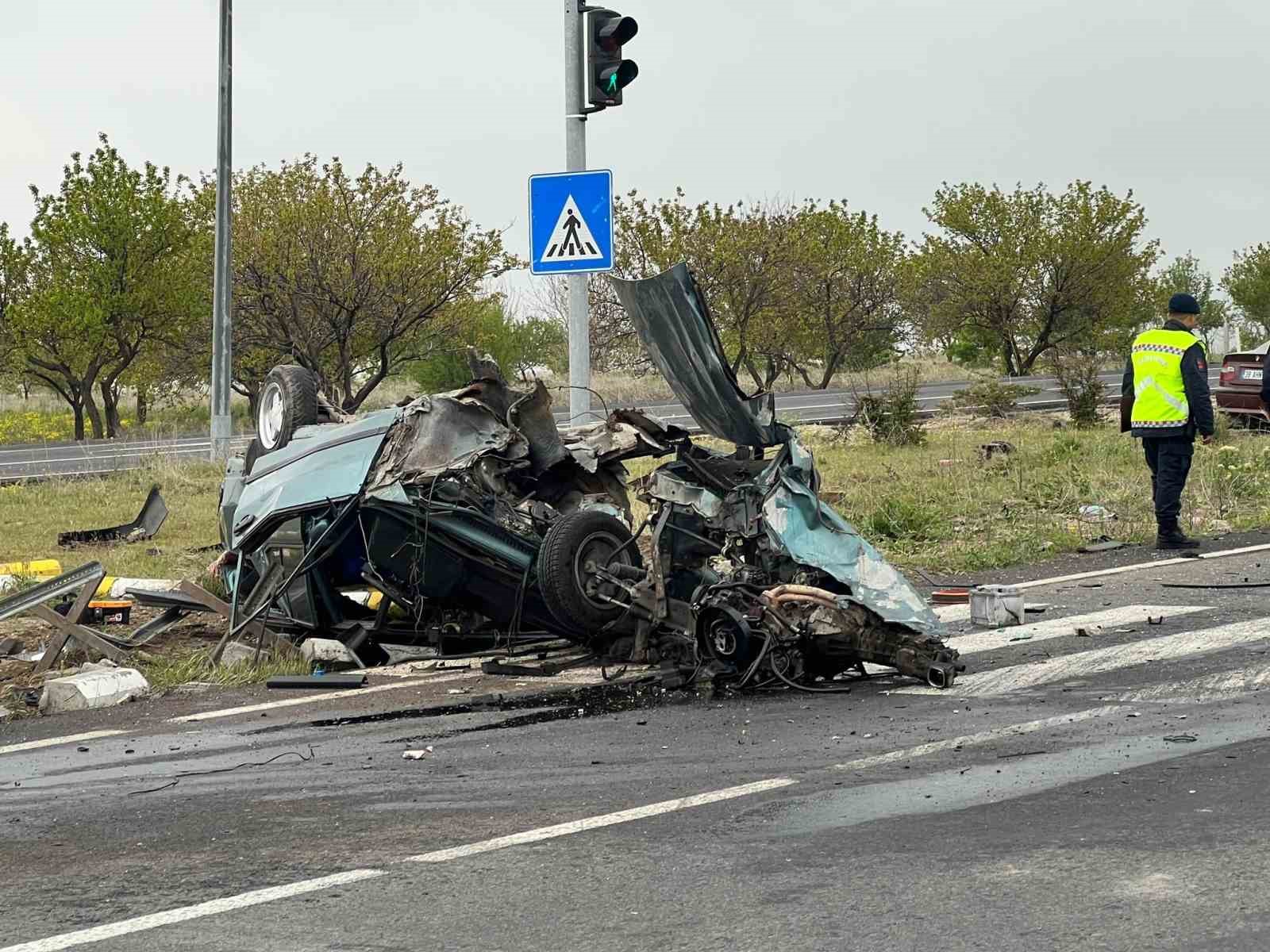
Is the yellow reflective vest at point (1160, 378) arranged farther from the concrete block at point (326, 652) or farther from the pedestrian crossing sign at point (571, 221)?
the concrete block at point (326, 652)

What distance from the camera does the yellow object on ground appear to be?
11977mm

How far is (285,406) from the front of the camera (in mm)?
9750

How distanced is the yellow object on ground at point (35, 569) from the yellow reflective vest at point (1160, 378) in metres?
8.81

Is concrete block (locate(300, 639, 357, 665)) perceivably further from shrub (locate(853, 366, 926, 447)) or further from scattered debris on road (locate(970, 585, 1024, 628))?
shrub (locate(853, 366, 926, 447))

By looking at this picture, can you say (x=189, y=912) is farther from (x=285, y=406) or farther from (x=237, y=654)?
(x=285, y=406)

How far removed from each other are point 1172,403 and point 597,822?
29.0ft

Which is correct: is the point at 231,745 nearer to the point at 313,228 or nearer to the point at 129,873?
the point at 129,873

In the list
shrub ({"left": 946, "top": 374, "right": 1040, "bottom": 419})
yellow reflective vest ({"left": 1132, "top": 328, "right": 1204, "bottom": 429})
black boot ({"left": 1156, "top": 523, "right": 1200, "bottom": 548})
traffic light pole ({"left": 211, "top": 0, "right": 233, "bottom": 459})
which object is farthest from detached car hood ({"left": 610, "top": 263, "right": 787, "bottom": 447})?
shrub ({"left": 946, "top": 374, "right": 1040, "bottom": 419})

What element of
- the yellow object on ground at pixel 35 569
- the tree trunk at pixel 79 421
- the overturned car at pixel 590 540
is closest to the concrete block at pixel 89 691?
the overturned car at pixel 590 540

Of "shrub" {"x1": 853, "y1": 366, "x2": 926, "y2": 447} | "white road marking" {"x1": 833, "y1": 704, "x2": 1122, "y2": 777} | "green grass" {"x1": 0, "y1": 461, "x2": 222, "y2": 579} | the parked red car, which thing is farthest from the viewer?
"shrub" {"x1": 853, "y1": 366, "x2": 926, "y2": 447}

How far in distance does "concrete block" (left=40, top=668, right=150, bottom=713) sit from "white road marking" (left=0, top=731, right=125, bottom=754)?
2.13 ft

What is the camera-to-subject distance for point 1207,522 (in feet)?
46.7

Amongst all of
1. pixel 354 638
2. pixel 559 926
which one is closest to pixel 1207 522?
pixel 354 638

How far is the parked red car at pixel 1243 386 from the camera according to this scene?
22219mm
